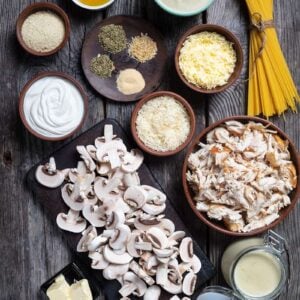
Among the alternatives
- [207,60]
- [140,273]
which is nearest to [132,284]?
[140,273]

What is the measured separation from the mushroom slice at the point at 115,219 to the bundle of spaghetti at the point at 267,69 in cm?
50

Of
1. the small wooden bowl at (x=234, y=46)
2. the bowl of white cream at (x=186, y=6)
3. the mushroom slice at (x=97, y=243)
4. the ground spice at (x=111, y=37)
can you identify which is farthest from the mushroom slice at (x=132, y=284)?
the bowl of white cream at (x=186, y=6)

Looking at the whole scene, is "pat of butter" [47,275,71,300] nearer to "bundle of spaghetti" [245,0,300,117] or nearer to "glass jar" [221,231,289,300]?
"glass jar" [221,231,289,300]

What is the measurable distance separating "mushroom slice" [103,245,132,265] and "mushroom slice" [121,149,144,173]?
0.79 ft

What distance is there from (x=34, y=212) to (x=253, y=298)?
0.71 m

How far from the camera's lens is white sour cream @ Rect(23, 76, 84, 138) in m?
1.88

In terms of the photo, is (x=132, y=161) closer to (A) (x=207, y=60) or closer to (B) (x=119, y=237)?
(B) (x=119, y=237)

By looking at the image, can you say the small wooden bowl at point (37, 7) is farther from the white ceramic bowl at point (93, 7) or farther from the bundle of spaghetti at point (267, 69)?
the bundle of spaghetti at point (267, 69)

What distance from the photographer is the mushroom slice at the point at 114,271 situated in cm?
190

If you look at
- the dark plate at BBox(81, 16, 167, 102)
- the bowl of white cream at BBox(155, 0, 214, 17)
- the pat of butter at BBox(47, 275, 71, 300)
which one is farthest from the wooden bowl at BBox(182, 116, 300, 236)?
the pat of butter at BBox(47, 275, 71, 300)

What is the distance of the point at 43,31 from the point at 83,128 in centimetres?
32

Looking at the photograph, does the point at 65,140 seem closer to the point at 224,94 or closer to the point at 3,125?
the point at 3,125

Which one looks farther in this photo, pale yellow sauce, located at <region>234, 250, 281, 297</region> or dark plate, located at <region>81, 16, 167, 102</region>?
dark plate, located at <region>81, 16, 167, 102</region>

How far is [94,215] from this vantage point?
192cm
